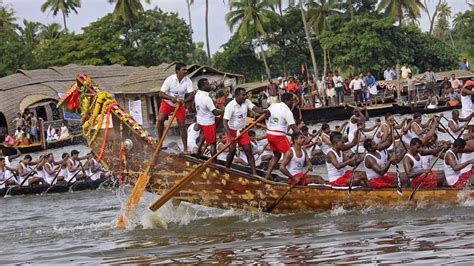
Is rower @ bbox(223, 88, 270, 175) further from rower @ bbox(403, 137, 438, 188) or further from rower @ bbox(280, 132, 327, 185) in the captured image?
rower @ bbox(403, 137, 438, 188)

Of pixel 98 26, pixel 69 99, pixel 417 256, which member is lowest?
pixel 417 256

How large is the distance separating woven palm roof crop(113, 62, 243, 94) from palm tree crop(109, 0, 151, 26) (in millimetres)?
14398

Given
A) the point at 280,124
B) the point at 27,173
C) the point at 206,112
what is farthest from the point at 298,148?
the point at 27,173

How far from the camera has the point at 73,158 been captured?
846 inches

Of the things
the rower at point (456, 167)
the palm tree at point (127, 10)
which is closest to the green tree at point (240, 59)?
the palm tree at point (127, 10)

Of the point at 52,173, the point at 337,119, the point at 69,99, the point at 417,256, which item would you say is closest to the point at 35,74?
the point at 337,119

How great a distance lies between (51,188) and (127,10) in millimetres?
36161

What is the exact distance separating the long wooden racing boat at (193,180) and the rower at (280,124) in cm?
57

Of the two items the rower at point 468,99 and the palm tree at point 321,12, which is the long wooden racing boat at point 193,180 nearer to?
the rower at point 468,99

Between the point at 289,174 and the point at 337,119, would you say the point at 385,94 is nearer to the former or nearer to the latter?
the point at 337,119

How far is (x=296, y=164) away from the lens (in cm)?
1357

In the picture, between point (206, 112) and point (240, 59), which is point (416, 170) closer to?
point (206, 112)

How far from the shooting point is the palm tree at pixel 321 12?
167ft

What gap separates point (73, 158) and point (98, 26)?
35986 mm
